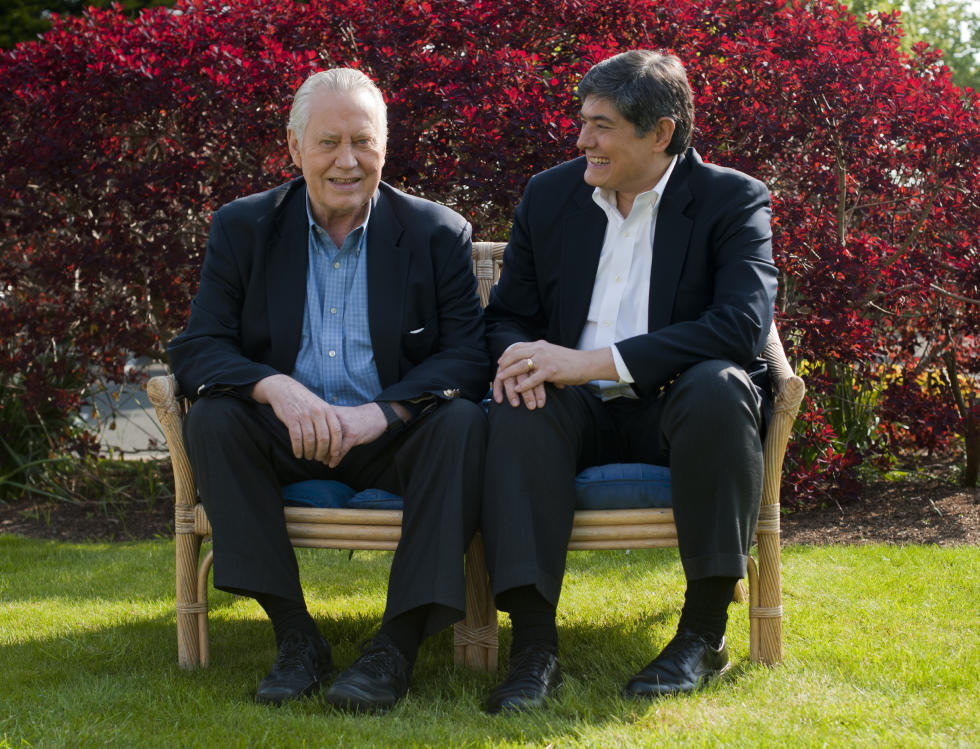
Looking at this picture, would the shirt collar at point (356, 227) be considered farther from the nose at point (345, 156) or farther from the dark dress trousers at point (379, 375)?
the nose at point (345, 156)

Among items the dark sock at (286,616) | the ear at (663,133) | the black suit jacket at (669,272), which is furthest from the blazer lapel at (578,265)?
the dark sock at (286,616)

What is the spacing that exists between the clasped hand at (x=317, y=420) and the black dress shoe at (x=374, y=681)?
19.9 inches

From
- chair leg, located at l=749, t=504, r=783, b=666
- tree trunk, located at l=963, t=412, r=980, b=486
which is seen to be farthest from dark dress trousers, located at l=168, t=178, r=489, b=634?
tree trunk, located at l=963, t=412, r=980, b=486

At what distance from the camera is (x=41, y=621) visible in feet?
11.3

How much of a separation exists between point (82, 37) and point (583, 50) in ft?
7.03

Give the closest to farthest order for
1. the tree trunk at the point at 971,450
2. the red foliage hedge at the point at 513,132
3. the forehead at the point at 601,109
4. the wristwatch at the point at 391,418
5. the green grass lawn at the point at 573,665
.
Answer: the green grass lawn at the point at 573,665 → the wristwatch at the point at 391,418 → the forehead at the point at 601,109 → the red foliage hedge at the point at 513,132 → the tree trunk at the point at 971,450

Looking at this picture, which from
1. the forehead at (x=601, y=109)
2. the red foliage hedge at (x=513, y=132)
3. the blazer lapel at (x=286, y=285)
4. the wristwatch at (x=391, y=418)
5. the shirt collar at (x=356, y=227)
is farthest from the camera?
the red foliage hedge at (x=513, y=132)

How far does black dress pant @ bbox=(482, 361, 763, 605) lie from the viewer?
2.63 meters

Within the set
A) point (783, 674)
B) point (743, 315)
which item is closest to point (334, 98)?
point (743, 315)

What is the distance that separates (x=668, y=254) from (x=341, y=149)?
0.99 metres

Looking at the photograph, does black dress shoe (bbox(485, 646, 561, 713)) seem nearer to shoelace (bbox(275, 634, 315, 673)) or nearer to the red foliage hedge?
shoelace (bbox(275, 634, 315, 673))

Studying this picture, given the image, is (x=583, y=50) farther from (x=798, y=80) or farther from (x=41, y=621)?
(x=41, y=621)

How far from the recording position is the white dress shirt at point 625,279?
3137mm

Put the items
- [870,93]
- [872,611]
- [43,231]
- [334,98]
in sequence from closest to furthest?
[334,98] → [872,611] → [870,93] → [43,231]
